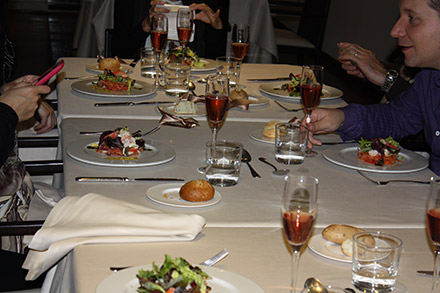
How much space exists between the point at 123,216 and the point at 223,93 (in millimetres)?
646

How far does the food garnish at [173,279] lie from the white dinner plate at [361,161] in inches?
36.6

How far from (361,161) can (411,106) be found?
1.94ft

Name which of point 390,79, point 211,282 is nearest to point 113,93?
point 390,79

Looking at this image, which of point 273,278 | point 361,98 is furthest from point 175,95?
point 361,98

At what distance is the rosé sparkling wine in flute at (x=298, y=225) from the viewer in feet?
3.29

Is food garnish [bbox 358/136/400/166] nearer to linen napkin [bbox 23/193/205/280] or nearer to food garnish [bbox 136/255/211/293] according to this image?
linen napkin [bbox 23/193/205/280]

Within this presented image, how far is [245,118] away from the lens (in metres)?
2.34

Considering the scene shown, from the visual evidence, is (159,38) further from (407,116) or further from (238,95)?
(407,116)

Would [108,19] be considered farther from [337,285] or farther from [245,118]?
Answer: [337,285]

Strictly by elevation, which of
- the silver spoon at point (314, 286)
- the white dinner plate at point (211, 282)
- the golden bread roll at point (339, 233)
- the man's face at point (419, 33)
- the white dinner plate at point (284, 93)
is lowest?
the white dinner plate at point (284, 93)

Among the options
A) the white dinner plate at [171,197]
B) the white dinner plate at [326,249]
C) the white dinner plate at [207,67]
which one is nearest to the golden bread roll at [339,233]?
the white dinner plate at [326,249]

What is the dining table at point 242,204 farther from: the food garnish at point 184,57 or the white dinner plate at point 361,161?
the food garnish at point 184,57

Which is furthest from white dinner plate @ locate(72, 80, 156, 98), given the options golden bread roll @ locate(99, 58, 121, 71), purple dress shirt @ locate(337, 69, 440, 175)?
purple dress shirt @ locate(337, 69, 440, 175)

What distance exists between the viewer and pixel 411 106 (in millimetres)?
2309
